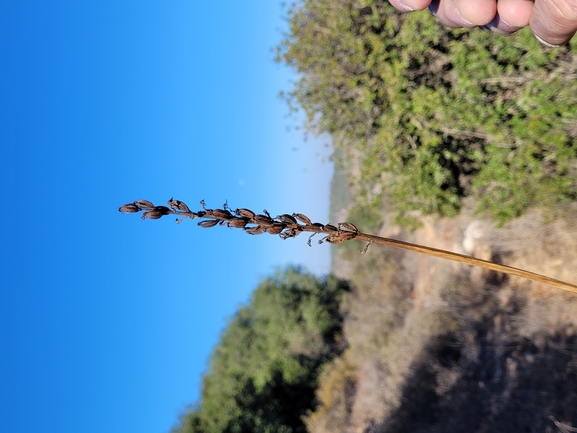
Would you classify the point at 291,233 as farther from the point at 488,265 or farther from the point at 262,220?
the point at 488,265

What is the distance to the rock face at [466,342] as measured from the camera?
21.7 feet

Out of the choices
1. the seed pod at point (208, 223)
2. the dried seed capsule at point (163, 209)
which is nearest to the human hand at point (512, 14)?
the seed pod at point (208, 223)

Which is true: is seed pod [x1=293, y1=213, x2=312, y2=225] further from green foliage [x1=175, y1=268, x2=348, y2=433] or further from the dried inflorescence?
green foliage [x1=175, y1=268, x2=348, y2=433]

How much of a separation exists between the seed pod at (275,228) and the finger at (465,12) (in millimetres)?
791

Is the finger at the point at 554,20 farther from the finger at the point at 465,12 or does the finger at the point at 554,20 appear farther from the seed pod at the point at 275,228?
the seed pod at the point at 275,228

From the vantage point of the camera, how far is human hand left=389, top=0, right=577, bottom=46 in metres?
1.20

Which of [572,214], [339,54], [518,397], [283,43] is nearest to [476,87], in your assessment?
[572,214]

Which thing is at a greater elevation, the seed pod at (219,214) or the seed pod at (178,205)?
the seed pod at (178,205)

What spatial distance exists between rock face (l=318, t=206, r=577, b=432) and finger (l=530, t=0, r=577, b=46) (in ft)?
18.5

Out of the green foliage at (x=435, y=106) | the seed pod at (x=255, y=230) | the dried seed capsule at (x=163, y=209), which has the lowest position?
the seed pod at (x=255, y=230)

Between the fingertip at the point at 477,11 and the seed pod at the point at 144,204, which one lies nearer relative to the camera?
the fingertip at the point at 477,11

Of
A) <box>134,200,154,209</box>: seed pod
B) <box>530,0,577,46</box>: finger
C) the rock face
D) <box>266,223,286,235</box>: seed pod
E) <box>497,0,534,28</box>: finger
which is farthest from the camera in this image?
the rock face

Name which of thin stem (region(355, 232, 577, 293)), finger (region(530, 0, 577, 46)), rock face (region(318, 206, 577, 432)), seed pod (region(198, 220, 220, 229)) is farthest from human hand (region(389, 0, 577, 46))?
rock face (region(318, 206, 577, 432))

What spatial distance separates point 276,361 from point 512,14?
2028cm
